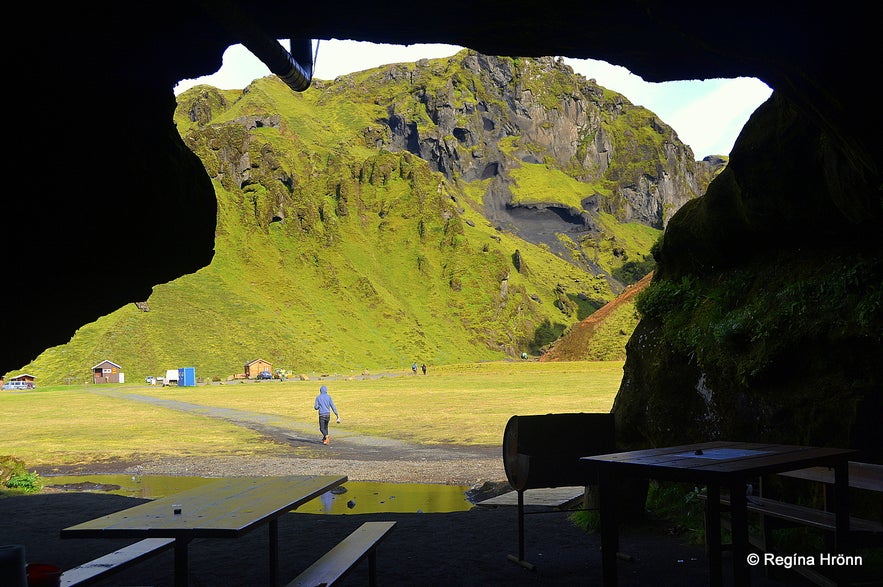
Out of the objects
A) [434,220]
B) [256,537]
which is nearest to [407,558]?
[256,537]

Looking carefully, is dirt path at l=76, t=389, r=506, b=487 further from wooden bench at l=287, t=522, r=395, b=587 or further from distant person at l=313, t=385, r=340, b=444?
wooden bench at l=287, t=522, r=395, b=587

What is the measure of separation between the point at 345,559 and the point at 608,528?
2.01 meters

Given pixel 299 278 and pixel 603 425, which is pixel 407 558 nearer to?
pixel 603 425

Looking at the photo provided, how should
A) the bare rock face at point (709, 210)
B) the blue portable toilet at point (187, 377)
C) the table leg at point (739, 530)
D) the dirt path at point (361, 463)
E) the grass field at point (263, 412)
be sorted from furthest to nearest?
the blue portable toilet at point (187, 377), the grass field at point (263, 412), the dirt path at point (361, 463), the bare rock face at point (709, 210), the table leg at point (739, 530)

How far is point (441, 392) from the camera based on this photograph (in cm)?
4231

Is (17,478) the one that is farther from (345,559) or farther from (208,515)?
(208,515)

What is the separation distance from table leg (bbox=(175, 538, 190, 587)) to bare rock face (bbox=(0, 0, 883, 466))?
133 inches

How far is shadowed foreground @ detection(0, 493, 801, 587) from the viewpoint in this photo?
6.71 meters

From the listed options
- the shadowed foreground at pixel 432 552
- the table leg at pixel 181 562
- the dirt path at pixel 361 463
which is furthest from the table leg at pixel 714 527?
the dirt path at pixel 361 463

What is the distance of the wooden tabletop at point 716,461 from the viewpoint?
13.9 ft

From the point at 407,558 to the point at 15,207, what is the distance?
504 cm

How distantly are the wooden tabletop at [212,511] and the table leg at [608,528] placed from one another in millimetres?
2190

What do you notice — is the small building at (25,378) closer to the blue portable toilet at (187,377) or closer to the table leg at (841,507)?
the blue portable toilet at (187,377)

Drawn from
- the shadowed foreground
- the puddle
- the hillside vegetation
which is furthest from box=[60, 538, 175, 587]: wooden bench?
the hillside vegetation
